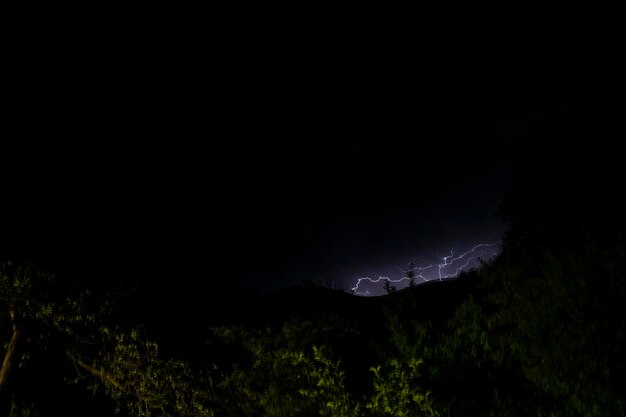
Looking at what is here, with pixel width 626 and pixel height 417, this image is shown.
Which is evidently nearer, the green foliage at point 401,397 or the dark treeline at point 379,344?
the dark treeline at point 379,344

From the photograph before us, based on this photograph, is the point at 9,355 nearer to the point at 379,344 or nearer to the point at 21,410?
the point at 21,410

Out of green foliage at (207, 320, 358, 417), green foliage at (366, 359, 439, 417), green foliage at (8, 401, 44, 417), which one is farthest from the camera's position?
green foliage at (8, 401, 44, 417)

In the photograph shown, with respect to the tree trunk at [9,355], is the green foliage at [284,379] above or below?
below

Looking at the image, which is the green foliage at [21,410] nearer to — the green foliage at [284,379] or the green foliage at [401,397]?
the green foliage at [284,379]

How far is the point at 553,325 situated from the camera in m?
4.85

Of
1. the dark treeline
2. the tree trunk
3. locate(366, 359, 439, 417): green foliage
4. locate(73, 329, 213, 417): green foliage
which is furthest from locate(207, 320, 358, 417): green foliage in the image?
the tree trunk

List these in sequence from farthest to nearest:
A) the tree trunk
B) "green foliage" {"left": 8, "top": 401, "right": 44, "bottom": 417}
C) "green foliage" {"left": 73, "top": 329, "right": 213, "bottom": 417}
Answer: "green foliage" {"left": 8, "top": 401, "right": 44, "bottom": 417} < the tree trunk < "green foliage" {"left": 73, "top": 329, "right": 213, "bottom": 417}

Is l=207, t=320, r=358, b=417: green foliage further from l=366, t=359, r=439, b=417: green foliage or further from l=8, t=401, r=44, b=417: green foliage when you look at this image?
l=8, t=401, r=44, b=417: green foliage

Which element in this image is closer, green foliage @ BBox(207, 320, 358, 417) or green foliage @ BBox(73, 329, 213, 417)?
green foliage @ BBox(207, 320, 358, 417)

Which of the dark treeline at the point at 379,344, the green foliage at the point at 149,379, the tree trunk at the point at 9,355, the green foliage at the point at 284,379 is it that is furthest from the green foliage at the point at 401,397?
the tree trunk at the point at 9,355

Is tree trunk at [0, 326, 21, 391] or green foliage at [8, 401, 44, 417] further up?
tree trunk at [0, 326, 21, 391]

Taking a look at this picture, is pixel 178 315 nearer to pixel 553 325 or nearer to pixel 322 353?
pixel 322 353

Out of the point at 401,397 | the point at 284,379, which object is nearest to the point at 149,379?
the point at 284,379

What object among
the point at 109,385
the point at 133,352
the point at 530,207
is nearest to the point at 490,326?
the point at 133,352
